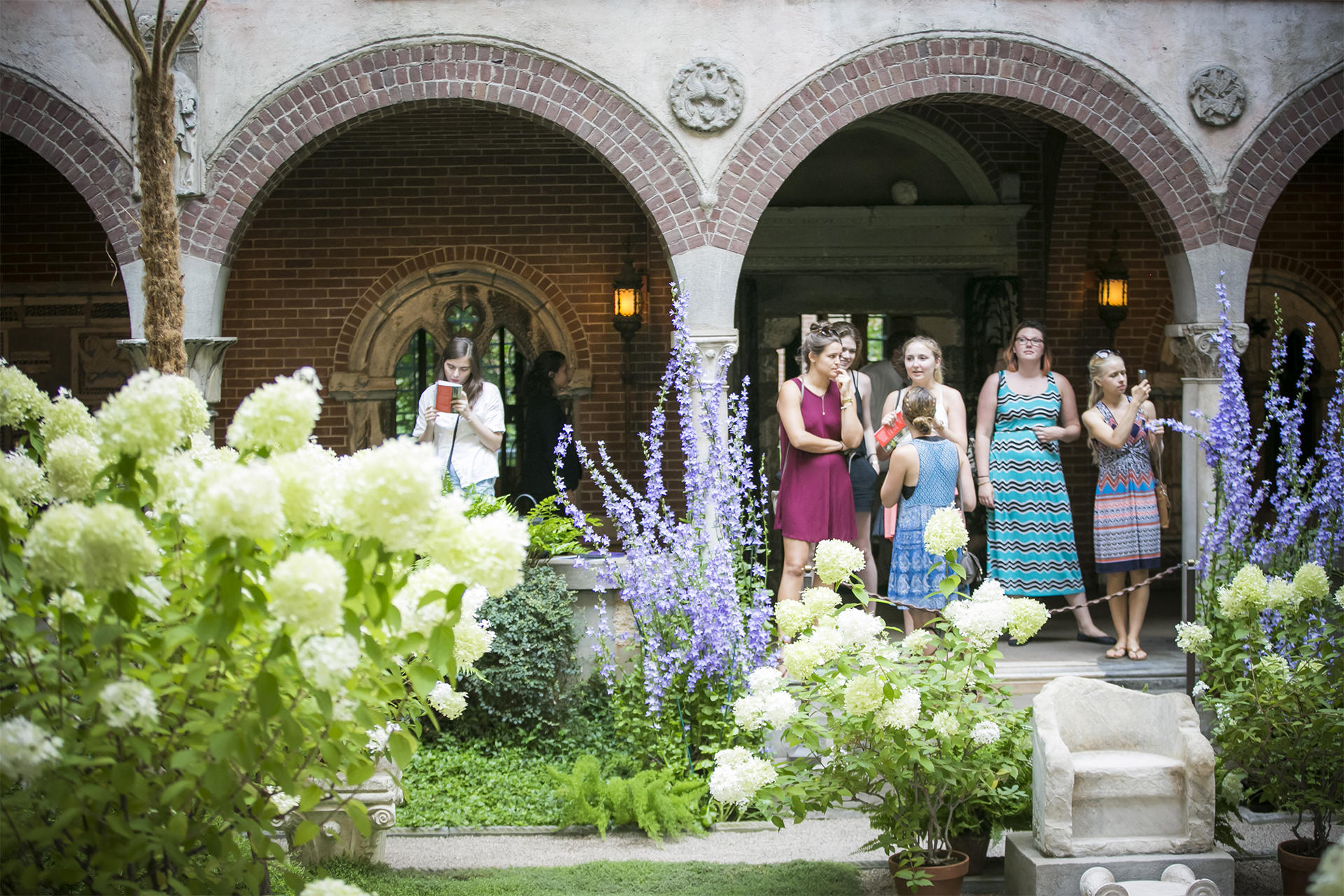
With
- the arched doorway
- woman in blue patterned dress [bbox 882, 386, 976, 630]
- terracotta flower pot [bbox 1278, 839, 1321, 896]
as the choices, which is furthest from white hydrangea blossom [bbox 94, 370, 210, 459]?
the arched doorway

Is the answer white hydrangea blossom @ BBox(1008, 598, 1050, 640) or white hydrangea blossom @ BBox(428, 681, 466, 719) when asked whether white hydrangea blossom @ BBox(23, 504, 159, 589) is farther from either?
white hydrangea blossom @ BBox(1008, 598, 1050, 640)

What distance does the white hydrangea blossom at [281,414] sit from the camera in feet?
8.23

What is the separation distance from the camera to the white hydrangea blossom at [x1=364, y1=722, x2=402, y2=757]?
3754mm

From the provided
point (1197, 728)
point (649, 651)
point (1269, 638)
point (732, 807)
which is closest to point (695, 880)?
point (732, 807)

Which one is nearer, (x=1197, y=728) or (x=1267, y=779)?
(x=1197, y=728)

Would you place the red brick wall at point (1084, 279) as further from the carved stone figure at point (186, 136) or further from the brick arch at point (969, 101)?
the carved stone figure at point (186, 136)

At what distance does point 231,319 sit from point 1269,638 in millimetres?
7961

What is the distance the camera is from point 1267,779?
4715mm

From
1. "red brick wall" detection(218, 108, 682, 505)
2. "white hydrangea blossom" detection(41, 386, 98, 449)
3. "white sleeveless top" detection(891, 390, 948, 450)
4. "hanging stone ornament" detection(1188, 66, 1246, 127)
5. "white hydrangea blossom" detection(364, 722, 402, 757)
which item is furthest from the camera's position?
"red brick wall" detection(218, 108, 682, 505)

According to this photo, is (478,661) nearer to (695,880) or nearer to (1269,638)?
(695,880)

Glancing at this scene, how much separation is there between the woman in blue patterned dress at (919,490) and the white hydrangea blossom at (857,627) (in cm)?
227

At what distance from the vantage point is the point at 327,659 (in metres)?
2.31

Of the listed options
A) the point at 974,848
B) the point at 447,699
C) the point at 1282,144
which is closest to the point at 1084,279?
the point at 1282,144

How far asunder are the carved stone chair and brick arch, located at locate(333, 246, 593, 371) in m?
6.35
